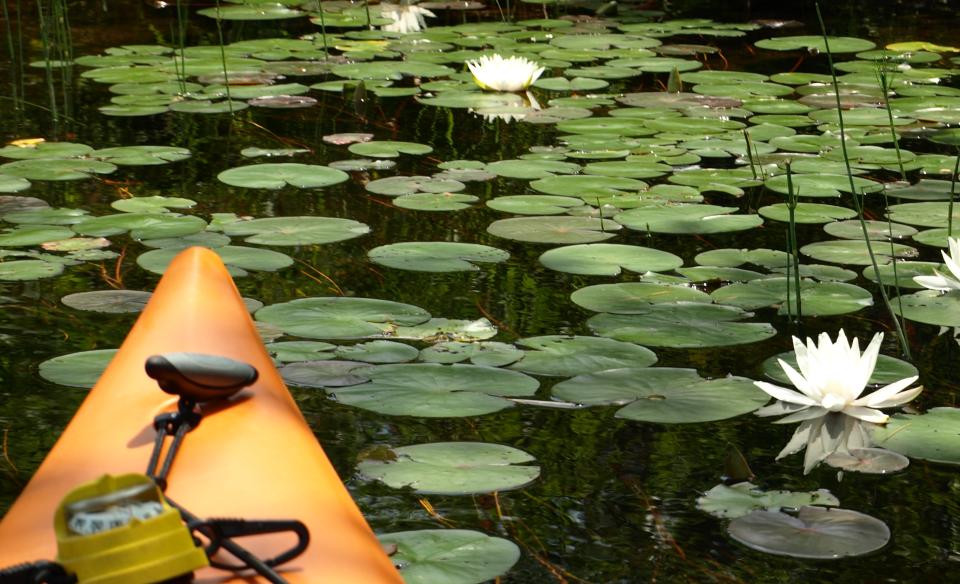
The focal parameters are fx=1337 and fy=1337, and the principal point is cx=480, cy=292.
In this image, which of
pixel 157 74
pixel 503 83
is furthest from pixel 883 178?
pixel 157 74

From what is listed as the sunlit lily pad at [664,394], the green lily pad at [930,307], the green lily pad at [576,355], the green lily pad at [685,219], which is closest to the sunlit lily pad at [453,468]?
the sunlit lily pad at [664,394]

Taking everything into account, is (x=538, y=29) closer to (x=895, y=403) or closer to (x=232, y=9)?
(x=232, y=9)

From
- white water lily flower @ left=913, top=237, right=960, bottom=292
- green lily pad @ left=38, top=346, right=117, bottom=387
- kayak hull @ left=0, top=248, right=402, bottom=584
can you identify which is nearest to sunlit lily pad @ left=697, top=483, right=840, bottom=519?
kayak hull @ left=0, top=248, right=402, bottom=584

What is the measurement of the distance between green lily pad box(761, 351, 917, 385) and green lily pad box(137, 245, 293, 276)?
114 centimetres

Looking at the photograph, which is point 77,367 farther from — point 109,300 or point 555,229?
point 555,229

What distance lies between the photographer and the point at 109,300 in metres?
2.77

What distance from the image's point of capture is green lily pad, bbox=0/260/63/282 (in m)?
2.90

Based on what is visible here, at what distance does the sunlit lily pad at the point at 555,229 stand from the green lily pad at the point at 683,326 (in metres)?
0.56

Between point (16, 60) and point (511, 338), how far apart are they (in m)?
3.63

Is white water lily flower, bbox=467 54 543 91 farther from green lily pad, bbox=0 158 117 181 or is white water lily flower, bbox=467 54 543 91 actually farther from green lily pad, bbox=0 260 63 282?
green lily pad, bbox=0 260 63 282

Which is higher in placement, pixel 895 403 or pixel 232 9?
pixel 232 9

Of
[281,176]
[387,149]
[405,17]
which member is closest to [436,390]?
[281,176]

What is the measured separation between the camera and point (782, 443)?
2.21m

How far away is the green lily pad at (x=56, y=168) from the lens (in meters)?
3.75
